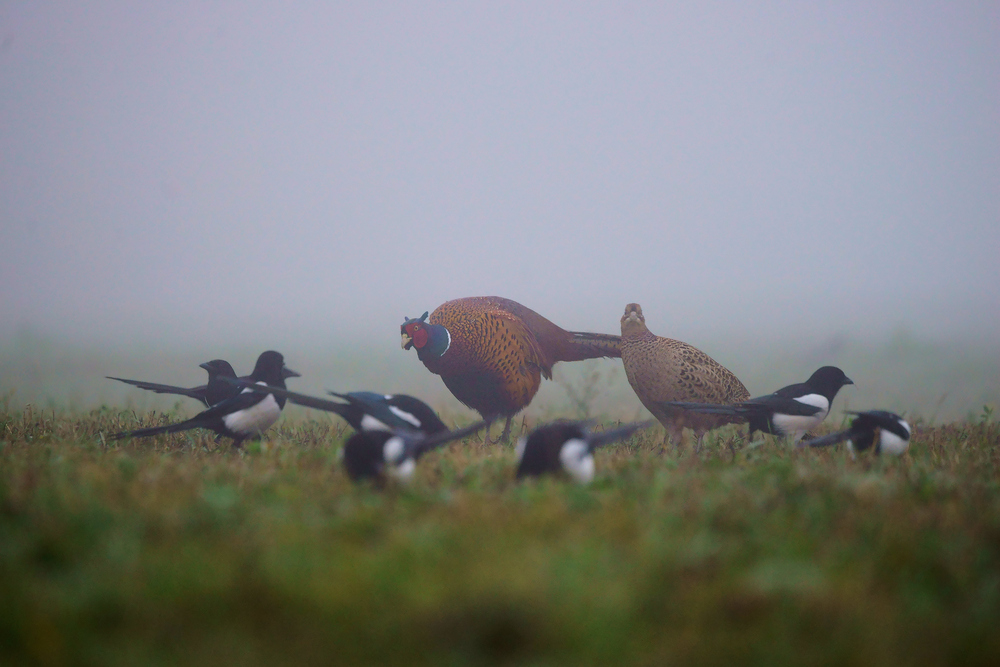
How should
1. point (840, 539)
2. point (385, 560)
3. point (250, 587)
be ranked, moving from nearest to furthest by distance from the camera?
point (250, 587) < point (385, 560) < point (840, 539)

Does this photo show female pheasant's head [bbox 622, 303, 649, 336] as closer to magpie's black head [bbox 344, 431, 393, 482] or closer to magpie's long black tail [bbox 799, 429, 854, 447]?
magpie's long black tail [bbox 799, 429, 854, 447]

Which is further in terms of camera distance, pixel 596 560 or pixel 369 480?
pixel 369 480

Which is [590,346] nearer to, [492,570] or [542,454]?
[542,454]

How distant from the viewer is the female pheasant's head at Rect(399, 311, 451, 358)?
5844 millimetres

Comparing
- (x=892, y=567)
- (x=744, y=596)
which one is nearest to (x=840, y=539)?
(x=892, y=567)

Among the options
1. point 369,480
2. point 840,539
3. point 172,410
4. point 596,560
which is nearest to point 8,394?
point 172,410

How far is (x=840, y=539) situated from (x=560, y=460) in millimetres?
1332

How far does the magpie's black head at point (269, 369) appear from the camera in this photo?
5.68 meters

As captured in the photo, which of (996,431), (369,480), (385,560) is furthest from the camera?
(996,431)

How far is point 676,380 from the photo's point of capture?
5.75 meters

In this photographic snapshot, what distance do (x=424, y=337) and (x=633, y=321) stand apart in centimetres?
165

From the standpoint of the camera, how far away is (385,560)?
2205mm

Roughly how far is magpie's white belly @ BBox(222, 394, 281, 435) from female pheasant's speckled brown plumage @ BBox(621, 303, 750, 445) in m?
2.65

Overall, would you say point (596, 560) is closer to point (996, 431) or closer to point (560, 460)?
point (560, 460)
